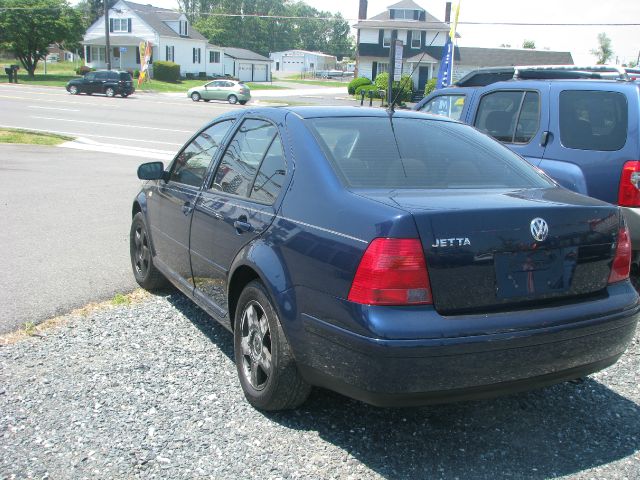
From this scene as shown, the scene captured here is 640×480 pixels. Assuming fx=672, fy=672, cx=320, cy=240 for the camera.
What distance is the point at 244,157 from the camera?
4305 mm

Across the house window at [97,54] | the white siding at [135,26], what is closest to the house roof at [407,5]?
the white siding at [135,26]

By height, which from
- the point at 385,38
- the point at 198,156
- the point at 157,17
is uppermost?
the point at 157,17

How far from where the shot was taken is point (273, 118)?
416cm

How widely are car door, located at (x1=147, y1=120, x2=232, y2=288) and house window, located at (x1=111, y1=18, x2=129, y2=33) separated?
6705cm

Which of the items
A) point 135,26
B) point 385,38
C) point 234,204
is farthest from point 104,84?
point 234,204

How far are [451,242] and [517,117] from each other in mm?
4427

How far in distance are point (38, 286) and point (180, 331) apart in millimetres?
1653

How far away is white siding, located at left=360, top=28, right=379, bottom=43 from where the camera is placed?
64500 mm

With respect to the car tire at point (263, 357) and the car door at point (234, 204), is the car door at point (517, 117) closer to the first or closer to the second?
the car door at point (234, 204)

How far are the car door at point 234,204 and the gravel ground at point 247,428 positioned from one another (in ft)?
1.96

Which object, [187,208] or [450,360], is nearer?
[450,360]

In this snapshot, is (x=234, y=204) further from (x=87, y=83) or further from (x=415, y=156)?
(x=87, y=83)

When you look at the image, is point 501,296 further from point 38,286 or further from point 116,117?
point 116,117

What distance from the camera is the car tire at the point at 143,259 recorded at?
575 cm
